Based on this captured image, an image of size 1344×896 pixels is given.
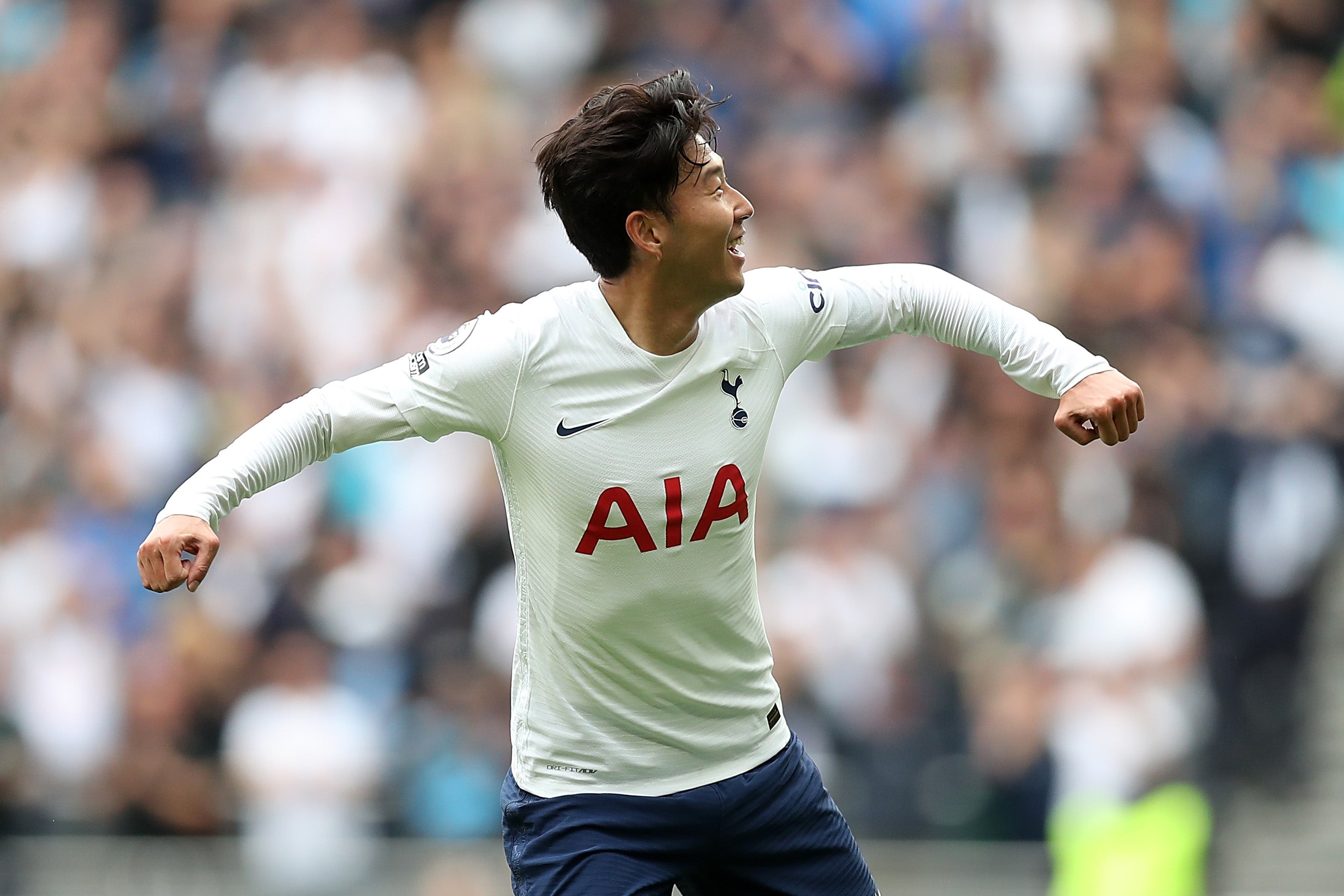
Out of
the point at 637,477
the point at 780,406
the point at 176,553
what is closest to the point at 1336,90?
the point at 780,406

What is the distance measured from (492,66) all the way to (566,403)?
6.59 m

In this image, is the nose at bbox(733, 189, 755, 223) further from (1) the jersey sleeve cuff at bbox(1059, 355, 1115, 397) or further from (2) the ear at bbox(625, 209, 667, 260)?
(1) the jersey sleeve cuff at bbox(1059, 355, 1115, 397)

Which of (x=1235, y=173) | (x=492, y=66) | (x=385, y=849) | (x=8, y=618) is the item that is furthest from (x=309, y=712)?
(x=1235, y=173)

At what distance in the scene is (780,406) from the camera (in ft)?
27.3

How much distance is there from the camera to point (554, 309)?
12.5ft

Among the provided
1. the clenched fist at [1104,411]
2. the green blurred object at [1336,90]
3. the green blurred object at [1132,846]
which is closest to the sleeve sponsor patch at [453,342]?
the clenched fist at [1104,411]

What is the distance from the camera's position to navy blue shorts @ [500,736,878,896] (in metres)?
3.71

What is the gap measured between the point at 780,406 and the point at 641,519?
15.2 ft

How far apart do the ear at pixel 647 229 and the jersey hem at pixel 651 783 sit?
1.10 metres

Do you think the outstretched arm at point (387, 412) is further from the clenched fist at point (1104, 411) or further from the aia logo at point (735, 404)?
the clenched fist at point (1104, 411)

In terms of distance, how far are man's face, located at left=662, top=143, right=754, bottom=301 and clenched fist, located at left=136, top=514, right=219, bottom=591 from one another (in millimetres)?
1118

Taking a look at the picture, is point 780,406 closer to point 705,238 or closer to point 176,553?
point 705,238

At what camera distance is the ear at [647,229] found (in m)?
3.77

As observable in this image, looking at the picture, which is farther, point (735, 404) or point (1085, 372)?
point (735, 404)
